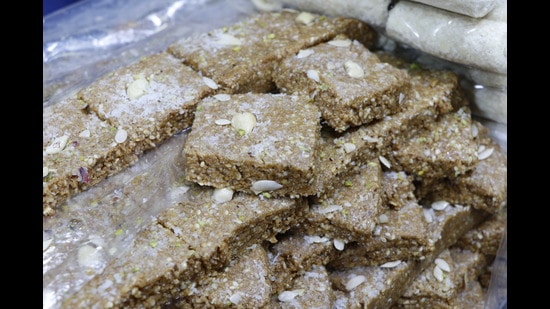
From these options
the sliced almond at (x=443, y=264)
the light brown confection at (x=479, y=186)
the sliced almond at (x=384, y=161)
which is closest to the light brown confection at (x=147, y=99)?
the sliced almond at (x=384, y=161)

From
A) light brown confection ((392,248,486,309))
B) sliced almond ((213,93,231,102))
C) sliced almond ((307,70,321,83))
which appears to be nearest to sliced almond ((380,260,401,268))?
light brown confection ((392,248,486,309))

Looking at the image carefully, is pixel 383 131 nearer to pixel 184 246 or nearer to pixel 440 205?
pixel 440 205

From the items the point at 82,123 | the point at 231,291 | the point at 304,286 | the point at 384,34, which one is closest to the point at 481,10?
the point at 384,34

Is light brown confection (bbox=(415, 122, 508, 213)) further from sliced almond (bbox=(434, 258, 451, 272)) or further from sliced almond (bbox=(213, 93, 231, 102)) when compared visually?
sliced almond (bbox=(213, 93, 231, 102))

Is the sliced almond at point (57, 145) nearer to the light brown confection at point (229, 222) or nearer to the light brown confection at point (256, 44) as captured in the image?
the light brown confection at point (229, 222)

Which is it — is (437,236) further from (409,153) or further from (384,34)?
(384,34)

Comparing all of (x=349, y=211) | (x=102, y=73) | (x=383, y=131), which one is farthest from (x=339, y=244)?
(x=102, y=73)
